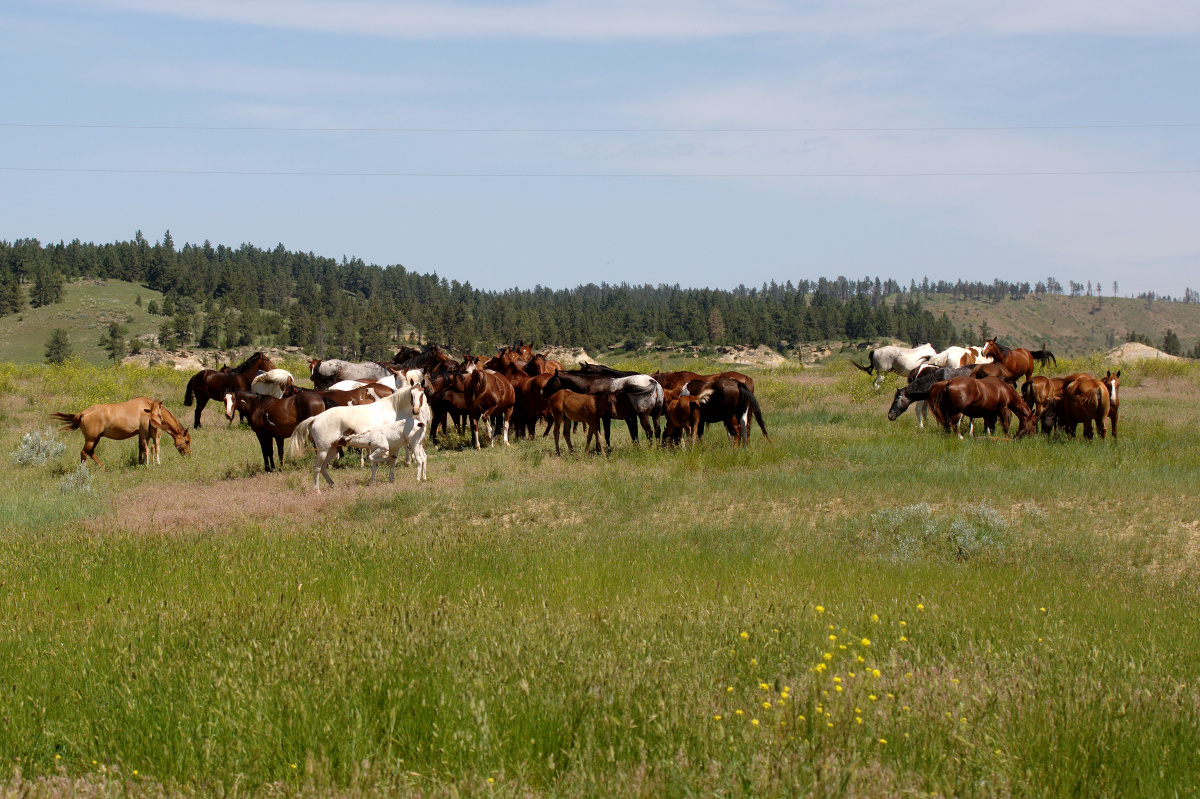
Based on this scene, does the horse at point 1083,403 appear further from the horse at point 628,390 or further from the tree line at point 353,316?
the tree line at point 353,316

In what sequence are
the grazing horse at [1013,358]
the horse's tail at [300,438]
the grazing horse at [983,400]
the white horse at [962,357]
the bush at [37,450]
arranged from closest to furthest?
the horse's tail at [300,438], the bush at [37,450], the grazing horse at [983,400], the grazing horse at [1013,358], the white horse at [962,357]

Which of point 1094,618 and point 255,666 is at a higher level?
point 255,666

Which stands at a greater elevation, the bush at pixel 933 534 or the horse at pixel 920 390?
the horse at pixel 920 390

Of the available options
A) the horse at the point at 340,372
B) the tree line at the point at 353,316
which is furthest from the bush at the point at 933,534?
the tree line at the point at 353,316

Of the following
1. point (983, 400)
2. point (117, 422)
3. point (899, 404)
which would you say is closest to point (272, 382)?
point (117, 422)

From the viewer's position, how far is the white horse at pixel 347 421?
14688 millimetres

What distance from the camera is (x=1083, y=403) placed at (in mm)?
18719

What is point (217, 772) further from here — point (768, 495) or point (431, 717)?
point (768, 495)

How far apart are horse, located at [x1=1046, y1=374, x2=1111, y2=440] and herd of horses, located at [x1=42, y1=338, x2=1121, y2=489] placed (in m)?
0.02

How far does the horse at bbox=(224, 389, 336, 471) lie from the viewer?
1684cm

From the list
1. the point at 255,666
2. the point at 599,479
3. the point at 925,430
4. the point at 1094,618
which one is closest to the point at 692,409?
the point at 599,479

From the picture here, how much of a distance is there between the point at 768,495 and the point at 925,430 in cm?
901

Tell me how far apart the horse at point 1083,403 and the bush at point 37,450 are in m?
22.5

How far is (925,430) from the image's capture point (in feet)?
67.7
